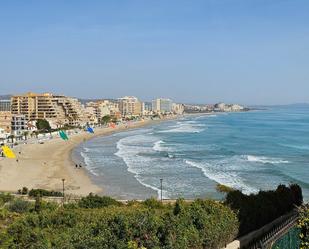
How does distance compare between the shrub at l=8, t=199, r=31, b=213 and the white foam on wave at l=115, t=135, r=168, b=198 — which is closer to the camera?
the shrub at l=8, t=199, r=31, b=213

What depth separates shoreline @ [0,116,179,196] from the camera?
37.8m

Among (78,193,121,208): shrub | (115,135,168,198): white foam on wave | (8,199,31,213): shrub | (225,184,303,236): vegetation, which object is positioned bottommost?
(115,135,168,198): white foam on wave

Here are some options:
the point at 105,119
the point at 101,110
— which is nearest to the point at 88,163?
the point at 105,119

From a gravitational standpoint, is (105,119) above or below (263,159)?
above

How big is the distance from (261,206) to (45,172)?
35.6 m

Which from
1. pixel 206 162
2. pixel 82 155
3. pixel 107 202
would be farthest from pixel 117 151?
pixel 107 202

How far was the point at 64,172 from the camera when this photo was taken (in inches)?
1817

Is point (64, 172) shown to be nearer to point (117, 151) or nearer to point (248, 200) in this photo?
point (117, 151)

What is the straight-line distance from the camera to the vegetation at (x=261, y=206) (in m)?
13.3

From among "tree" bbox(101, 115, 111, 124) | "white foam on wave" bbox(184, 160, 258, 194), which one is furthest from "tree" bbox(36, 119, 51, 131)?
"white foam on wave" bbox(184, 160, 258, 194)

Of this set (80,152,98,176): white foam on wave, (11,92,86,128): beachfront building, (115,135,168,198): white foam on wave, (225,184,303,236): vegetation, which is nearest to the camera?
(225,184,303,236): vegetation

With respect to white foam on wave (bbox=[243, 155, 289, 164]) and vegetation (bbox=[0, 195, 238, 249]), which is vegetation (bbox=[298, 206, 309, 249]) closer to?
vegetation (bbox=[0, 195, 238, 249])

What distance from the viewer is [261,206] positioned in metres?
14.3

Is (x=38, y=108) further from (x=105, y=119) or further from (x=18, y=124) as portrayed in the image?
(x=105, y=119)
